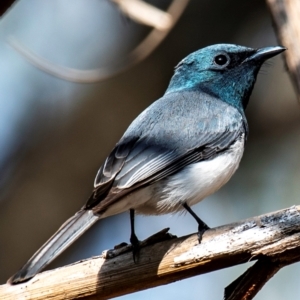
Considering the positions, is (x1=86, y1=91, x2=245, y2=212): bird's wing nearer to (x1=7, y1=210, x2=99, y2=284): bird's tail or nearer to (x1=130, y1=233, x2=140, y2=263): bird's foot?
(x1=7, y1=210, x2=99, y2=284): bird's tail

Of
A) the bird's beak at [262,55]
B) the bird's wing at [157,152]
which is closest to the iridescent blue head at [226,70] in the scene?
the bird's beak at [262,55]

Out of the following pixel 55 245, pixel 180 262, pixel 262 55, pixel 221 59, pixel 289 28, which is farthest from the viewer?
pixel 221 59

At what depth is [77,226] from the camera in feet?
13.3

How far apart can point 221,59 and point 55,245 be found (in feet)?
7.27

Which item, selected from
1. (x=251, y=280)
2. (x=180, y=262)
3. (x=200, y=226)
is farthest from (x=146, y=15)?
(x=251, y=280)

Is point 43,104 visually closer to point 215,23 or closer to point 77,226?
point 215,23

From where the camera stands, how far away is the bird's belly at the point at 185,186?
447cm

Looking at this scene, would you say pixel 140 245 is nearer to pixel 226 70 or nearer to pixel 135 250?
pixel 135 250

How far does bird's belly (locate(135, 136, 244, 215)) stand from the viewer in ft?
14.7

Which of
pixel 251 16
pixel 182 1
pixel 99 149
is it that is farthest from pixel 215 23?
pixel 99 149

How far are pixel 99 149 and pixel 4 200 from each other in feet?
3.21

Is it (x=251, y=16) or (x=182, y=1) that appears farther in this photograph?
→ (x=251, y=16)

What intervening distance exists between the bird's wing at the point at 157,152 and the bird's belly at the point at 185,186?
2.7 inches

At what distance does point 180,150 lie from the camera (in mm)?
4598
